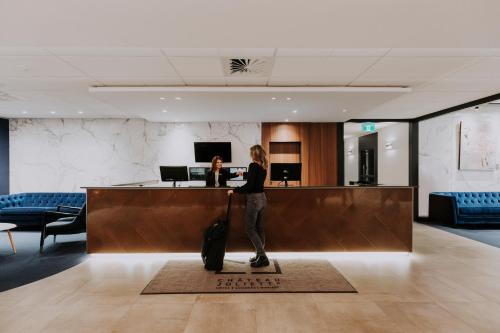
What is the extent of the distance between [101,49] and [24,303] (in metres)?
3.09

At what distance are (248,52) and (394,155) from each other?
8285 millimetres

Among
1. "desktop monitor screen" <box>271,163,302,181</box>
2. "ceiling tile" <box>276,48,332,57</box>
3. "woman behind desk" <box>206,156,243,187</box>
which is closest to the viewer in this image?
"ceiling tile" <box>276,48,332,57</box>

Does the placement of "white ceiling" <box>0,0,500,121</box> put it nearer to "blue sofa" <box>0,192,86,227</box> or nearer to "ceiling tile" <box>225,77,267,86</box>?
"ceiling tile" <box>225,77,267,86</box>

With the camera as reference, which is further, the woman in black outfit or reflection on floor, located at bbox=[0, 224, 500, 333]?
the woman in black outfit

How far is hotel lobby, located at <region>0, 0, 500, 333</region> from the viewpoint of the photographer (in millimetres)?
2936

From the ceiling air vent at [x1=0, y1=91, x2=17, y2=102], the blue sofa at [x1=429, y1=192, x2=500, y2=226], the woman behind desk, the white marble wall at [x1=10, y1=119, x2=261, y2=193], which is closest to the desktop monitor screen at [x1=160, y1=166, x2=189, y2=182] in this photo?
the woman behind desk

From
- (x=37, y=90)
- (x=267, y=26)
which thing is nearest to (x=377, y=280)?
(x=267, y=26)

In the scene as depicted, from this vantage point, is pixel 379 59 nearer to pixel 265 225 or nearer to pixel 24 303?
pixel 265 225

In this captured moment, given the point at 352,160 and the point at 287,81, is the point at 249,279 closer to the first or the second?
the point at 287,81

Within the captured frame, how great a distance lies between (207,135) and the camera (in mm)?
8930

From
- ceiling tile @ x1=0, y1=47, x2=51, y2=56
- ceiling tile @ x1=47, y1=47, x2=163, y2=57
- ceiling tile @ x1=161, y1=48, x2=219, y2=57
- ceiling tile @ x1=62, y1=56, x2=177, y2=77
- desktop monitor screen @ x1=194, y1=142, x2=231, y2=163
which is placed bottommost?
desktop monitor screen @ x1=194, y1=142, x2=231, y2=163

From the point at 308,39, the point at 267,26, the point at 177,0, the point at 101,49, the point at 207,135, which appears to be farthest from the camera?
the point at 207,135

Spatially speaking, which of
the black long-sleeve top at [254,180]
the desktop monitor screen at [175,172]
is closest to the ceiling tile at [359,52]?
the black long-sleeve top at [254,180]

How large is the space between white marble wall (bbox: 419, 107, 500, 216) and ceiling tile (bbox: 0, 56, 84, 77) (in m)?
8.94
